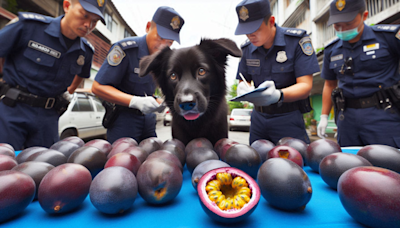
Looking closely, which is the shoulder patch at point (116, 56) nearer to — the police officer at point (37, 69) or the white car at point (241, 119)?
the police officer at point (37, 69)

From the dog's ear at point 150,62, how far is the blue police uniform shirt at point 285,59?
5.07 ft

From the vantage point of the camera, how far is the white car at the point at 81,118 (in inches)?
273

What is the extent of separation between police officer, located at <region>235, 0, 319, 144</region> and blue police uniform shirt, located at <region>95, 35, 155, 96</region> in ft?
5.22

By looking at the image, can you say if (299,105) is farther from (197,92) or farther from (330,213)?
(330,213)

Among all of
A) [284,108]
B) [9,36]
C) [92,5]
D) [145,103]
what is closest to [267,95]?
[284,108]

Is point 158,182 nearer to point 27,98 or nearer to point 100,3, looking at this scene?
point 27,98

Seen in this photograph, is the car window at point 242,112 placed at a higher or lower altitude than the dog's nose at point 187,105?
lower

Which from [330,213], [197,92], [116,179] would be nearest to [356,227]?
[330,213]

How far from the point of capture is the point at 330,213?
0.78 meters

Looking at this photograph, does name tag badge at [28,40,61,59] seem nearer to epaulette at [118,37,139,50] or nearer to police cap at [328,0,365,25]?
epaulette at [118,37,139,50]

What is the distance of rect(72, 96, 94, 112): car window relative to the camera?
25.0ft

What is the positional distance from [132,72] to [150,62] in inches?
38.0

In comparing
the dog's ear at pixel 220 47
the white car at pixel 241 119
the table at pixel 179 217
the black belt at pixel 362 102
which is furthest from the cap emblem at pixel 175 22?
the white car at pixel 241 119

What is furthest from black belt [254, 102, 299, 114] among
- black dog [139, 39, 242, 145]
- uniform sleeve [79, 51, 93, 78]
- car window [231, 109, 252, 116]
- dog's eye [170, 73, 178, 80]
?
car window [231, 109, 252, 116]
